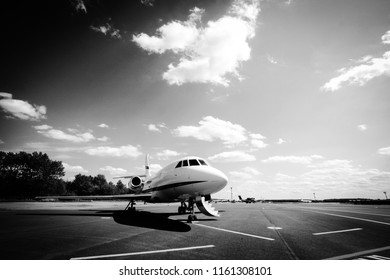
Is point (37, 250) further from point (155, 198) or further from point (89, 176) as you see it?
point (89, 176)

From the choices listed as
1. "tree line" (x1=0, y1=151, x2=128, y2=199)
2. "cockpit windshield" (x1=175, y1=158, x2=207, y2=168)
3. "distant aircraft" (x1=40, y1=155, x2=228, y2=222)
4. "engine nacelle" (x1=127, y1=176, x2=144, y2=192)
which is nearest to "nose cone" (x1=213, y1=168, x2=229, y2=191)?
"distant aircraft" (x1=40, y1=155, x2=228, y2=222)

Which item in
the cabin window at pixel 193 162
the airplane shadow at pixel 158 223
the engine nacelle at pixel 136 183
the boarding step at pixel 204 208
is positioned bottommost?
the airplane shadow at pixel 158 223

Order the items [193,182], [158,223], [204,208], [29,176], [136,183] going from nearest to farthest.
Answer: [204,208] < [193,182] < [158,223] < [136,183] < [29,176]

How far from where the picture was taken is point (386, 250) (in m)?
5.36

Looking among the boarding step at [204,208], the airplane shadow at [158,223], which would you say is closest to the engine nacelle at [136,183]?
the airplane shadow at [158,223]

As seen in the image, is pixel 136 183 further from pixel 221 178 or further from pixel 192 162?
pixel 221 178

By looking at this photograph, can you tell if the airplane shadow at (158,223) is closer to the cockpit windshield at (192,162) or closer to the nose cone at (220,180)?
the nose cone at (220,180)

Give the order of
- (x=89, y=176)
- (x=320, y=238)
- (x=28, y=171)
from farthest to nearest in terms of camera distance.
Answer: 1. (x=89, y=176)
2. (x=28, y=171)
3. (x=320, y=238)

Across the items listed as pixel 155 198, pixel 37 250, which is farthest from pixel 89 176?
pixel 37 250

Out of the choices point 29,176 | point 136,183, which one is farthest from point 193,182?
point 29,176

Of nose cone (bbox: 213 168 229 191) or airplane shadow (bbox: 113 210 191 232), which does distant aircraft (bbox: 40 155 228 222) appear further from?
airplane shadow (bbox: 113 210 191 232)

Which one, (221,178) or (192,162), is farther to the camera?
(192,162)
